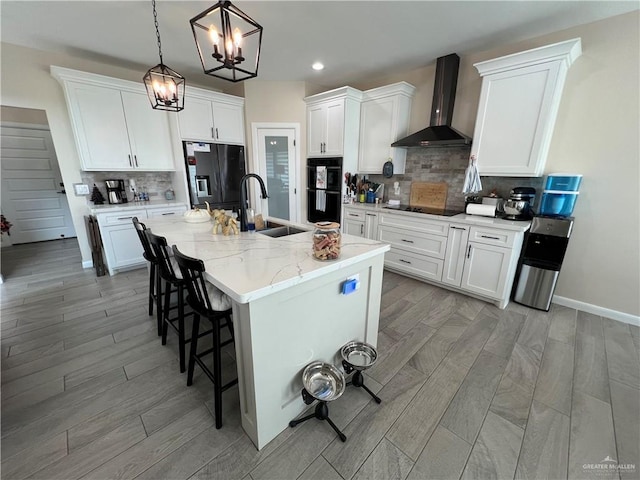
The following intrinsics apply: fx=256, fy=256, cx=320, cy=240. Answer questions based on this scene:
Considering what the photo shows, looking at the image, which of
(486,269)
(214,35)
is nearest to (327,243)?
(214,35)

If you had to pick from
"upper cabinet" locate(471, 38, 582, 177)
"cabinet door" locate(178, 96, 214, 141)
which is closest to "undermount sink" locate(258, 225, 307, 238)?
"upper cabinet" locate(471, 38, 582, 177)

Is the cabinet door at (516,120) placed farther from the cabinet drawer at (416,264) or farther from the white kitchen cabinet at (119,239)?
the white kitchen cabinet at (119,239)

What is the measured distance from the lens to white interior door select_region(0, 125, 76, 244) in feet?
14.4

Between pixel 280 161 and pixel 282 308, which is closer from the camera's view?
pixel 282 308

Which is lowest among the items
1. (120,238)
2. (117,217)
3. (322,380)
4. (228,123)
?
(322,380)

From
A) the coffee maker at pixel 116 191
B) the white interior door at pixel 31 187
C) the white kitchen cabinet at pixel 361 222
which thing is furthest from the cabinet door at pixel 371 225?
the white interior door at pixel 31 187

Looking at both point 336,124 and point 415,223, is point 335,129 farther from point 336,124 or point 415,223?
point 415,223

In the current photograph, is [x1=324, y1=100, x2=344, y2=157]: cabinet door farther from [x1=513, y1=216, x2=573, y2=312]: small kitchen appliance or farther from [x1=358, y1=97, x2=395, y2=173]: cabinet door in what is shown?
[x1=513, y1=216, x2=573, y2=312]: small kitchen appliance

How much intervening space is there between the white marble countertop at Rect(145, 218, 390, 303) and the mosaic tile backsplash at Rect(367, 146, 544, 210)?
7.39 ft

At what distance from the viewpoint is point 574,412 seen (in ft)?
5.15

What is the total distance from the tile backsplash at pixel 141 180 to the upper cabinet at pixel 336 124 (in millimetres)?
2479

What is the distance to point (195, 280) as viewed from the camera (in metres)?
1.33

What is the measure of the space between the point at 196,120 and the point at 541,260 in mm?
4763

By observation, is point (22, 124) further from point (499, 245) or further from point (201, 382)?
point (499, 245)
